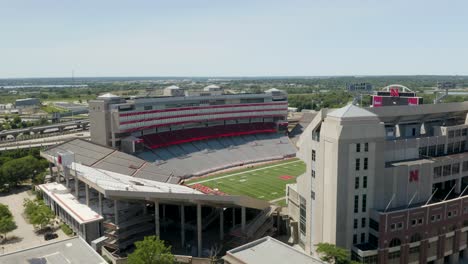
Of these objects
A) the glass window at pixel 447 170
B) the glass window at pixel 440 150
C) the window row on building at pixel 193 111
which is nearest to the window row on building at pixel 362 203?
the glass window at pixel 447 170

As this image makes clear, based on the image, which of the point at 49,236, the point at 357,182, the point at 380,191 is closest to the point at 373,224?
the point at 380,191

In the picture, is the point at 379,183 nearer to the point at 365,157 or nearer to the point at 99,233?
the point at 365,157

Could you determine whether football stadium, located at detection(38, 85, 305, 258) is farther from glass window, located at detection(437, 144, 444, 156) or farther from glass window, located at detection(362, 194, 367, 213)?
glass window, located at detection(437, 144, 444, 156)

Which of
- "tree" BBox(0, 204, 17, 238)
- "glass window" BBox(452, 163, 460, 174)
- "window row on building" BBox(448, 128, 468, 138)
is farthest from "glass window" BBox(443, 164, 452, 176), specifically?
"tree" BBox(0, 204, 17, 238)

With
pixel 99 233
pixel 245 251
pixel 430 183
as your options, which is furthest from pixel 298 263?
pixel 99 233

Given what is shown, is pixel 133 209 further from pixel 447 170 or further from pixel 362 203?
pixel 447 170

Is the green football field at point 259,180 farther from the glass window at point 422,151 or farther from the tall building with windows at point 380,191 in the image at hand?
the glass window at point 422,151
